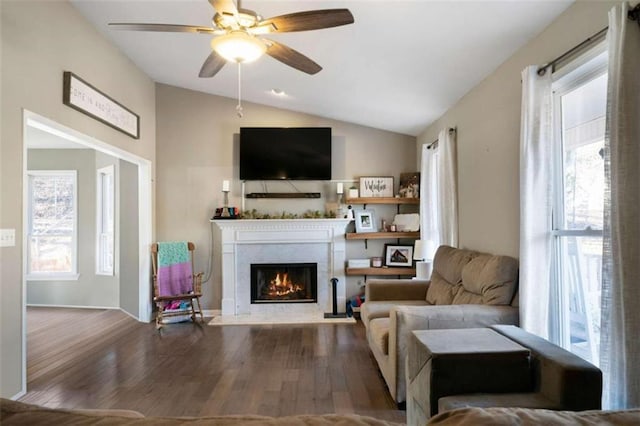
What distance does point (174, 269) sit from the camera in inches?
182

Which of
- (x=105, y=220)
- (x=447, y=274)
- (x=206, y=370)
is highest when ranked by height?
(x=105, y=220)

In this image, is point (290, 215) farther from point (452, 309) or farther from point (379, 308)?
point (452, 309)

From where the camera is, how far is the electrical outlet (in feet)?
8.04

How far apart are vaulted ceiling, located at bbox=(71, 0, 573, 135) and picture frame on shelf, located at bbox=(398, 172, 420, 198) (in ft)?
2.08

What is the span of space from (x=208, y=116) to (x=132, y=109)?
3.25ft

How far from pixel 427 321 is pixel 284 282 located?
2989 mm

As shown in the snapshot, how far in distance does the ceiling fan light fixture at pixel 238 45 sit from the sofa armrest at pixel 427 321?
1930mm

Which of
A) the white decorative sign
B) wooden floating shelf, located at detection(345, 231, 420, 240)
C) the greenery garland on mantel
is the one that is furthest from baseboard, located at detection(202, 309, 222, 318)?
the white decorative sign

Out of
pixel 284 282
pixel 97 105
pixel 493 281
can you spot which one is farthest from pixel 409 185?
pixel 97 105

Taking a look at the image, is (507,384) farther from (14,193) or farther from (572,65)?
(14,193)

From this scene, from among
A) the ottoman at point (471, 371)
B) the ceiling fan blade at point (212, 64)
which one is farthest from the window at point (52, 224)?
the ottoman at point (471, 371)

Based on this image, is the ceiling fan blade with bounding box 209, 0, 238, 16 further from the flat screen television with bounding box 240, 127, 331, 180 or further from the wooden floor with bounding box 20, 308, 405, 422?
the flat screen television with bounding box 240, 127, 331, 180

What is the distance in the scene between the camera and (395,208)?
5184 mm

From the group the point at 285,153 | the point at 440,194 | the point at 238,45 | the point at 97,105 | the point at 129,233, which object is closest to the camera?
the point at 238,45
